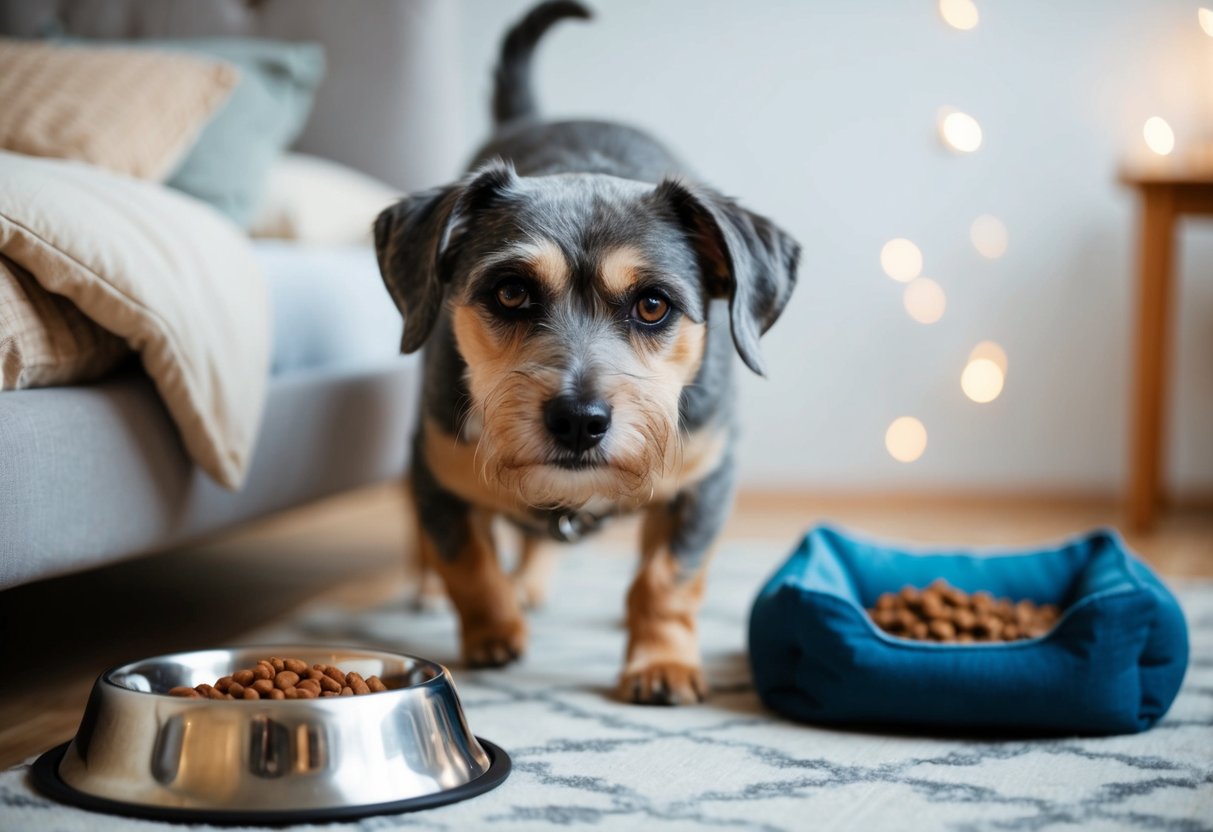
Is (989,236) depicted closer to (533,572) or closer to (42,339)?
(533,572)

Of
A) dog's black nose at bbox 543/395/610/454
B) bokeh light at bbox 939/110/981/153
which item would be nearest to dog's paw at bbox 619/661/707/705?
dog's black nose at bbox 543/395/610/454

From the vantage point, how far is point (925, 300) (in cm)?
429

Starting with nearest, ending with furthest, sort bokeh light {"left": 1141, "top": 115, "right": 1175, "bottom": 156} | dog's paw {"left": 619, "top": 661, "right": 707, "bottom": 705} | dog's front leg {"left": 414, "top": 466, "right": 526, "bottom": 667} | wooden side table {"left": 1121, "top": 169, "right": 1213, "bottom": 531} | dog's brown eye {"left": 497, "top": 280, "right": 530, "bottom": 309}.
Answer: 1. dog's brown eye {"left": 497, "top": 280, "right": 530, "bottom": 309}
2. dog's paw {"left": 619, "top": 661, "right": 707, "bottom": 705}
3. dog's front leg {"left": 414, "top": 466, "right": 526, "bottom": 667}
4. wooden side table {"left": 1121, "top": 169, "right": 1213, "bottom": 531}
5. bokeh light {"left": 1141, "top": 115, "right": 1175, "bottom": 156}

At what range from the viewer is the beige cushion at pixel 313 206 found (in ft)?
9.92

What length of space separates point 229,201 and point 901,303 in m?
2.36

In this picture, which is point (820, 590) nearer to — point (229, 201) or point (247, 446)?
point (247, 446)

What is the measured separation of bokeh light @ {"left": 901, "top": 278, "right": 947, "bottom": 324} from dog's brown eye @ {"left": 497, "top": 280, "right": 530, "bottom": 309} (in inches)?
107

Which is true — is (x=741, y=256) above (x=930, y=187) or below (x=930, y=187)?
below

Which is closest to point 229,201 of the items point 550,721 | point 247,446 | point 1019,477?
point 247,446

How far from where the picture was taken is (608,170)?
2230 millimetres

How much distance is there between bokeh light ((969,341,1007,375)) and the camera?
14.0 ft

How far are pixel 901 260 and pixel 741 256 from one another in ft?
8.33

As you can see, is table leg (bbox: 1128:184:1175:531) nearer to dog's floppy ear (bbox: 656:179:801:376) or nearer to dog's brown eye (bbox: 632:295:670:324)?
dog's floppy ear (bbox: 656:179:801:376)

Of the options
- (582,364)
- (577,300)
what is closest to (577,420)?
(582,364)
